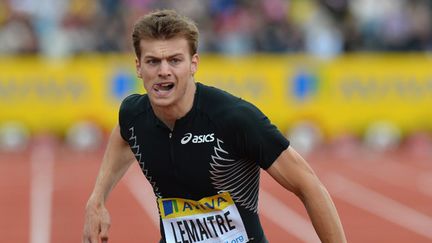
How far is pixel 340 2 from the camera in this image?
17.2 m

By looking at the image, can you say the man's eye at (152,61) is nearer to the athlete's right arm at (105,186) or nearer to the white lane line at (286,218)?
the athlete's right arm at (105,186)

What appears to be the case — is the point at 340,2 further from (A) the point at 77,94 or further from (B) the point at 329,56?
(A) the point at 77,94

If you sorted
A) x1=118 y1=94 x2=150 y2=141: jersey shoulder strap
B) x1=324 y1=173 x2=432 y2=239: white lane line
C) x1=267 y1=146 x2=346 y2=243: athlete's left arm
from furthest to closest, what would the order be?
x1=324 y1=173 x2=432 y2=239: white lane line, x1=118 y1=94 x2=150 y2=141: jersey shoulder strap, x1=267 y1=146 x2=346 y2=243: athlete's left arm

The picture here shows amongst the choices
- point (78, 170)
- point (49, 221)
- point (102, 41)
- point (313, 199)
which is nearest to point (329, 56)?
point (102, 41)

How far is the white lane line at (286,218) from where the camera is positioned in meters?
9.56

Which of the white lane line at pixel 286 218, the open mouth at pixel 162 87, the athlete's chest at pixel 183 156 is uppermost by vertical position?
the open mouth at pixel 162 87

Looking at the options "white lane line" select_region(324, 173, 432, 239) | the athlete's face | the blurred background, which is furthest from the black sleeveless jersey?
the blurred background

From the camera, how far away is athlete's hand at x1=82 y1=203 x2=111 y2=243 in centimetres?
438

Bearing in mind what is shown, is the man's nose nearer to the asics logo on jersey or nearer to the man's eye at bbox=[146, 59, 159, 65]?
the man's eye at bbox=[146, 59, 159, 65]

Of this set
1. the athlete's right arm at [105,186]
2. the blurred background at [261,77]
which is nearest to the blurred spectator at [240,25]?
the blurred background at [261,77]

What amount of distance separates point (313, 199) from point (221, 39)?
12856mm

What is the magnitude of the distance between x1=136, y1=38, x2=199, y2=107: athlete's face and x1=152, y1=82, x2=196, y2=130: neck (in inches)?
2.8

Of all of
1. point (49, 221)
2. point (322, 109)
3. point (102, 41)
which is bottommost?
point (49, 221)

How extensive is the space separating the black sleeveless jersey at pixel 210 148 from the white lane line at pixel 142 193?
18.6ft
